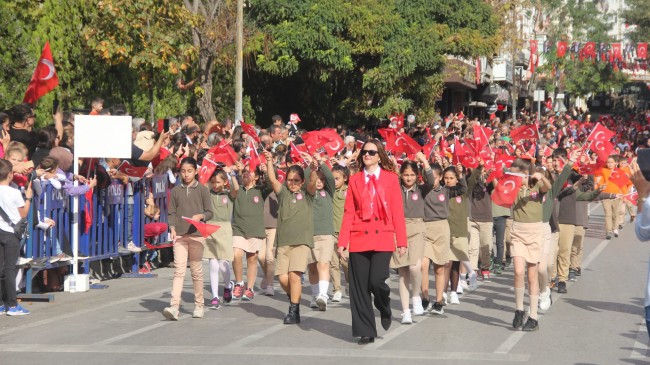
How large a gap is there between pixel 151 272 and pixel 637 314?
7345 mm

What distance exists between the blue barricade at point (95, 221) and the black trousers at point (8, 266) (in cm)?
123

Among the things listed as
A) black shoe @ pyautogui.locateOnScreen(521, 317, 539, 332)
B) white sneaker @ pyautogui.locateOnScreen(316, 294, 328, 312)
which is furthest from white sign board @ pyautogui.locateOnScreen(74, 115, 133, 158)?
black shoe @ pyautogui.locateOnScreen(521, 317, 539, 332)

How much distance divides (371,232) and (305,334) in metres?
1.26

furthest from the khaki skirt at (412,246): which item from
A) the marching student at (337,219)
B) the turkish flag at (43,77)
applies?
the turkish flag at (43,77)

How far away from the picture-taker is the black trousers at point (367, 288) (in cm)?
1012

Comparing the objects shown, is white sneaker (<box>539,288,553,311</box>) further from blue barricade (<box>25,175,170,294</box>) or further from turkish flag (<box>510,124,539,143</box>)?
blue barricade (<box>25,175,170,294</box>)

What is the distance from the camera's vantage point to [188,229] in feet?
39.1

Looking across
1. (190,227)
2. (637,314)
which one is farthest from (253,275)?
(637,314)

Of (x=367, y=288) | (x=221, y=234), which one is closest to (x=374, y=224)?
(x=367, y=288)

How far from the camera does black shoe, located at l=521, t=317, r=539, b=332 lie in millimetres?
11070

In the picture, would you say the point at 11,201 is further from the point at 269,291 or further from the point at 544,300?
the point at 544,300

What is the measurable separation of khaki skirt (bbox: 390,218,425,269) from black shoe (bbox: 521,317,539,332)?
54.0 inches

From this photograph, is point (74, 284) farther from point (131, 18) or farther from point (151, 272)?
point (131, 18)

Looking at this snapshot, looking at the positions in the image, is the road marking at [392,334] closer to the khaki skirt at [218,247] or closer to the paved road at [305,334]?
the paved road at [305,334]
